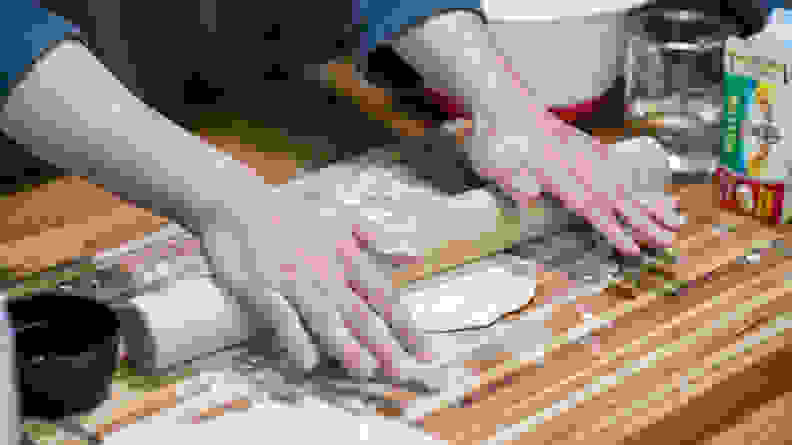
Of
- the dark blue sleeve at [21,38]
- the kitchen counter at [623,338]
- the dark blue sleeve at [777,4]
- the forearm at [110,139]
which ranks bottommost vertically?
the kitchen counter at [623,338]

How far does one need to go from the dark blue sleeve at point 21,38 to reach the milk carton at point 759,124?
0.53 meters

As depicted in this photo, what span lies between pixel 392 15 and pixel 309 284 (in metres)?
0.28

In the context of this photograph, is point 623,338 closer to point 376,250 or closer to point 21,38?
point 376,250

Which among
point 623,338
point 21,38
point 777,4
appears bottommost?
point 623,338

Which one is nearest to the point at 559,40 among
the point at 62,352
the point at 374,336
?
the point at 374,336

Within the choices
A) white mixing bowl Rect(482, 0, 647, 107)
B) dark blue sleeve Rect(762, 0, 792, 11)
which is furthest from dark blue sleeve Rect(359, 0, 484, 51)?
dark blue sleeve Rect(762, 0, 792, 11)

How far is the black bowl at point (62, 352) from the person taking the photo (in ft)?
1.98

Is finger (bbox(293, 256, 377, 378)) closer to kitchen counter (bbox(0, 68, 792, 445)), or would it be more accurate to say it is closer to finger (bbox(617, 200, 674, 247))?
kitchen counter (bbox(0, 68, 792, 445))

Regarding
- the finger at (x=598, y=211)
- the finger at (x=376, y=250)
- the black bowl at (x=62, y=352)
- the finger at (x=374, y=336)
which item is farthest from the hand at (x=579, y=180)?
the black bowl at (x=62, y=352)

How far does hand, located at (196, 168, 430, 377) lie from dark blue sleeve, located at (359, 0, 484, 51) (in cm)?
20

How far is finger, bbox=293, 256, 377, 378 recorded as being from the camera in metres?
0.65

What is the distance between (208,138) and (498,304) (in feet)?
1.37

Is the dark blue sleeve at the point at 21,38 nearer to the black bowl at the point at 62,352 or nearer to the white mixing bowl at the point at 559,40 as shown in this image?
the black bowl at the point at 62,352

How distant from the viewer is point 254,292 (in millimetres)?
660
